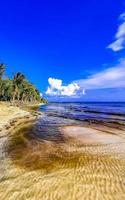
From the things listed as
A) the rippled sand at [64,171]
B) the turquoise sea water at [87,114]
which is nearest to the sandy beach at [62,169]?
the rippled sand at [64,171]

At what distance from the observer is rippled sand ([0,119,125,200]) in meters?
10.5

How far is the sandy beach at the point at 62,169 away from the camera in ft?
34.6

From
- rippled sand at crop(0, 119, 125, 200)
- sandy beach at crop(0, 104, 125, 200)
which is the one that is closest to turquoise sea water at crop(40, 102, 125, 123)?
sandy beach at crop(0, 104, 125, 200)

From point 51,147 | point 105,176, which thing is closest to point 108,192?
point 105,176

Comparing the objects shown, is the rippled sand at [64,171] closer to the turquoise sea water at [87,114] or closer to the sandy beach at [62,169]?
the sandy beach at [62,169]

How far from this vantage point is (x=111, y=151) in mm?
19266

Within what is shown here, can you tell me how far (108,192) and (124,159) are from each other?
21.1 feet

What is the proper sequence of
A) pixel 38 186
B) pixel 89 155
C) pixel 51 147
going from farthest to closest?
pixel 51 147 → pixel 89 155 → pixel 38 186

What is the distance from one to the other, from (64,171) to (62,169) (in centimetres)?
48

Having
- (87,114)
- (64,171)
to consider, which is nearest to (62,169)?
(64,171)

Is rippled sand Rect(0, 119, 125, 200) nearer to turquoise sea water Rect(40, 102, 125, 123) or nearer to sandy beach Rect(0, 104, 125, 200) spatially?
sandy beach Rect(0, 104, 125, 200)

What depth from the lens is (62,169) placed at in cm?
1435

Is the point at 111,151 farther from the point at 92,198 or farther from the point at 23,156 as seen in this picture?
the point at 92,198

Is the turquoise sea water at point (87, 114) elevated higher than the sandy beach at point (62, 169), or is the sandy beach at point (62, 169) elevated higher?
the sandy beach at point (62, 169)
